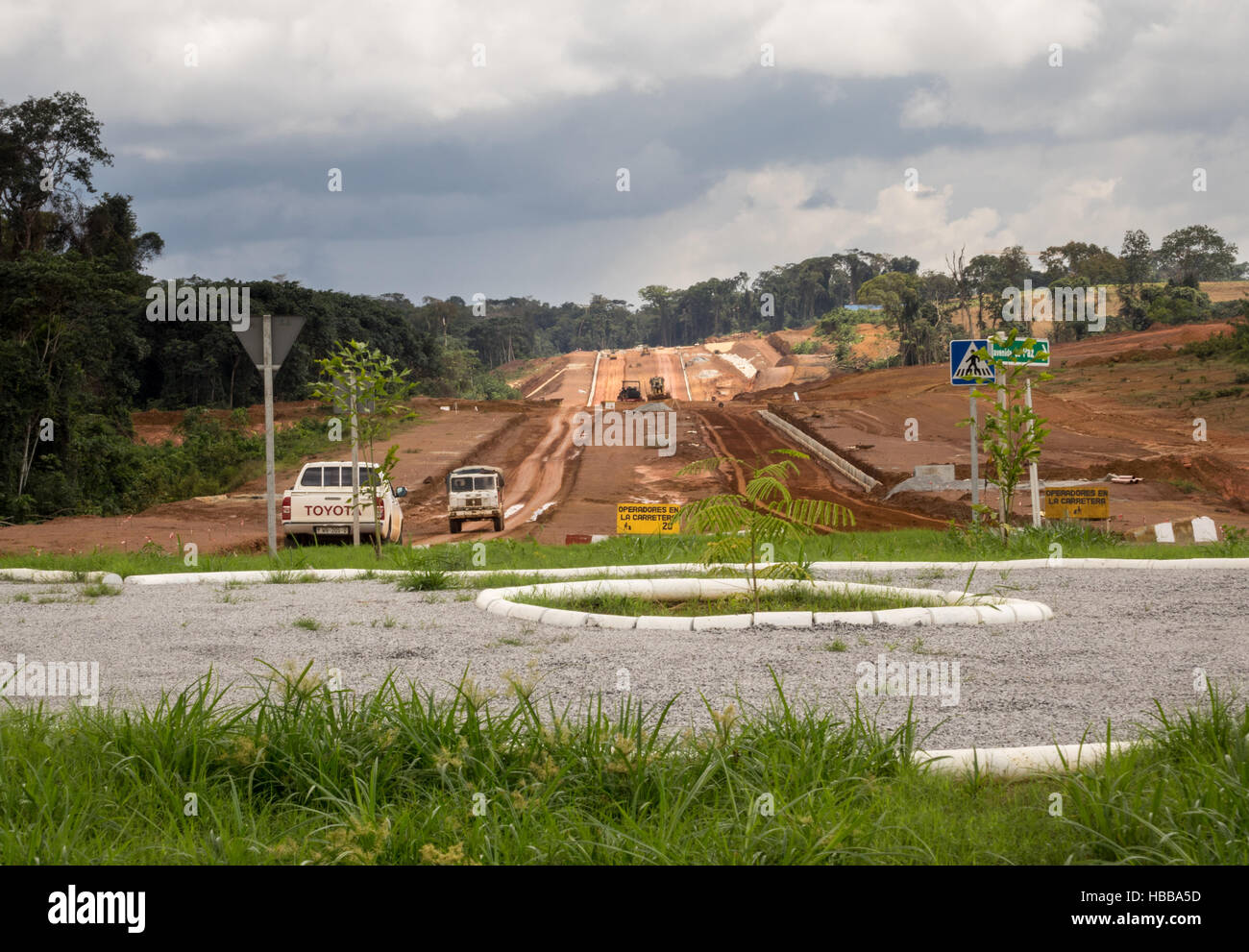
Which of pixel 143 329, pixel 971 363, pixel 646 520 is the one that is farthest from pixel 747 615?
pixel 143 329

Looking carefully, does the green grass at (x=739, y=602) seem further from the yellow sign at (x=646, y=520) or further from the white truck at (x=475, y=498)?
the white truck at (x=475, y=498)

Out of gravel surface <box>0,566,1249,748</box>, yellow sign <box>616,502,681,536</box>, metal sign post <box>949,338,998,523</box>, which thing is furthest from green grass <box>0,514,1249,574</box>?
gravel surface <box>0,566,1249,748</box>

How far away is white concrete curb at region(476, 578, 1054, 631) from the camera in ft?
26.7

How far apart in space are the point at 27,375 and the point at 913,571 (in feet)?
89.0

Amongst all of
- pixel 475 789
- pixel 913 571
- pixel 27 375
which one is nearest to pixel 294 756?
pixel 475 789

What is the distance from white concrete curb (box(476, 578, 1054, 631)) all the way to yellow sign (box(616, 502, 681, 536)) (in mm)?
7097

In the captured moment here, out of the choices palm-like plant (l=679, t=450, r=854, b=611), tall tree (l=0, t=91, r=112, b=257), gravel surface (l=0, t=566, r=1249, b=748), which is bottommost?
gravel surface (l=0, t=566, r=1249, b=748)

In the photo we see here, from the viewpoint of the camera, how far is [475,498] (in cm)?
2453

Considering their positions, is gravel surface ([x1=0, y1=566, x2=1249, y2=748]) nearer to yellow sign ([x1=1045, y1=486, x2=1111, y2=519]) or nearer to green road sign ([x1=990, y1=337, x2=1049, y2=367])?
green road sign ([x1=990, y1=337, x2=1049, y2=367])

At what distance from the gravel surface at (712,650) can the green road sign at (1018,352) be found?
378 cm

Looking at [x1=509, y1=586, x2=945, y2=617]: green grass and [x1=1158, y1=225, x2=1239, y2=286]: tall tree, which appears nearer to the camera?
[x1=509, y1=586, x2=945, y2=617]: green grass

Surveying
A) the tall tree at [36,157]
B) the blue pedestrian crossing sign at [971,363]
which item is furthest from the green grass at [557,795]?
the tall tree at [36,157]
